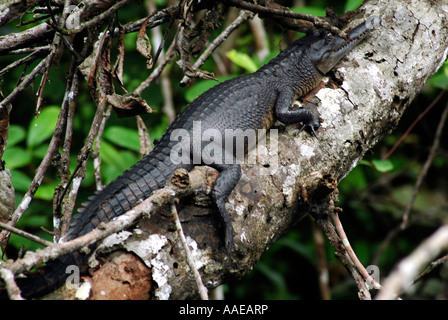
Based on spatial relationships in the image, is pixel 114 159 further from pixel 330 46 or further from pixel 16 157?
pixel 330 46

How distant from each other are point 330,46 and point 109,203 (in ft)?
7.50

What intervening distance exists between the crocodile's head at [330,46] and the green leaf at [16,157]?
2.33 meters

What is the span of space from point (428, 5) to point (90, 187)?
9.37 feet

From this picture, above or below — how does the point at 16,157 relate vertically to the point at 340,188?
below

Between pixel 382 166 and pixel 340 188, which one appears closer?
pixel 382 166

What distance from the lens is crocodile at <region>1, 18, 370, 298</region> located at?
1889mm

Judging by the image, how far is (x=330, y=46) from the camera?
3.35 metres

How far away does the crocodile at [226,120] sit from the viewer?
1.89m

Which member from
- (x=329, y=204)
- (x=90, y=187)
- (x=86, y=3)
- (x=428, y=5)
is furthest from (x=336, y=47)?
(x=90, y=187)

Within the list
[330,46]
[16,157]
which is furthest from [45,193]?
[330,46]

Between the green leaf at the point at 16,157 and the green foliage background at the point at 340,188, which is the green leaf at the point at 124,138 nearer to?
the green foliage background at the point at 340,188

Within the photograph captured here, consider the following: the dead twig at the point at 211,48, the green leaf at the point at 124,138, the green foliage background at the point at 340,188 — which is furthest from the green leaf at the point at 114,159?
the dead twig at the point at 211,48

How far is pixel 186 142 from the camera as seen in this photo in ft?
8.50
